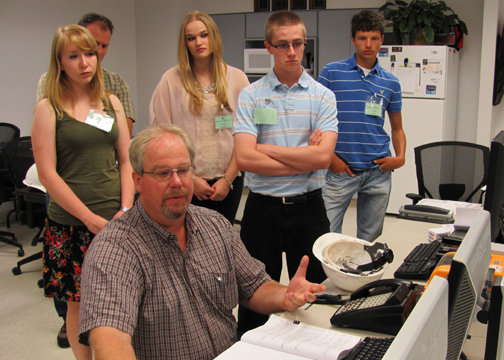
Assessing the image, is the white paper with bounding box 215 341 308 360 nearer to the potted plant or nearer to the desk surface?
the desk surface

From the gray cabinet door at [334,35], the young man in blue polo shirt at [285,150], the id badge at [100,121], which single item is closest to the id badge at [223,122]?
the young man in blue polo shirt at [285,150]

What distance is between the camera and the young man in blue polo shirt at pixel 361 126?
2.77 meters

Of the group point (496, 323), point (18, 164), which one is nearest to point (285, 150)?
point (496, 323)

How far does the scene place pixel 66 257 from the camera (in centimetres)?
209

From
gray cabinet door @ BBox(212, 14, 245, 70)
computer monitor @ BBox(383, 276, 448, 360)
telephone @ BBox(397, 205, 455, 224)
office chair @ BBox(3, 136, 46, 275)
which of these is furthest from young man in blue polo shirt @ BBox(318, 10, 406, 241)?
gray cabinet door @ BBox(212, 14, 245, 70)

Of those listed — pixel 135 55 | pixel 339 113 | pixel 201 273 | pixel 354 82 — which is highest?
pixel 135 55

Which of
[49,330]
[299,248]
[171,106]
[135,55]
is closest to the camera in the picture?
[299,248]

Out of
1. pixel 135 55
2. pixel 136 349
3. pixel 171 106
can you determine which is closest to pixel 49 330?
pixel 171 106

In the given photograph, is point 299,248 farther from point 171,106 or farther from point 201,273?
point 171,106

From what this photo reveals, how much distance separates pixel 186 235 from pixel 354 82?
1.62 m

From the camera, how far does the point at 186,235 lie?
1.56 meters

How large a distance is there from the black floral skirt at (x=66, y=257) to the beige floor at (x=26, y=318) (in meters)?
0.77

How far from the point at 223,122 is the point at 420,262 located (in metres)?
1.20

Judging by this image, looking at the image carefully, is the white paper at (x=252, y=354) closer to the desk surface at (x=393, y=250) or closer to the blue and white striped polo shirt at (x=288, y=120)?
the desk surface at (x=393, y=250)
